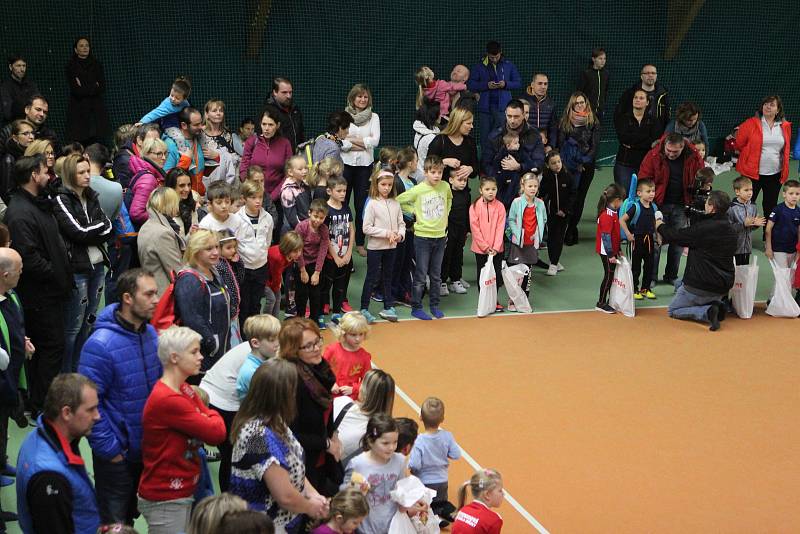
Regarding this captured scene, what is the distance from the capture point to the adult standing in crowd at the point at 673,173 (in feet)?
34.4

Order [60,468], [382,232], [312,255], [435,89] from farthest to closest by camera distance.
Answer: [435,89] < [382,232] < [312,255] < [60,468]

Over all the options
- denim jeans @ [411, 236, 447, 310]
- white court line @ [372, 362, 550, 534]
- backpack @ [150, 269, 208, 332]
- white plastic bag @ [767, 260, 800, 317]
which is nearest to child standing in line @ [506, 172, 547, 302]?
denim jeans @ [411, 236, 447, 310]

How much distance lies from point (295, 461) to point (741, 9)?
1564 centimetres

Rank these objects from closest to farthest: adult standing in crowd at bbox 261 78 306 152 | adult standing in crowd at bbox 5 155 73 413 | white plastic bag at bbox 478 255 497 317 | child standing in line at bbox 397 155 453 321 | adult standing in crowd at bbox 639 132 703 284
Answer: adult standing in crowd at bbox 5 155 73 413 → child standing in line at bbox 397 155 453 321 → white plastic bag at bbox 478 255 497 317 → adult standing in crowd at bbox 261 78 306 152 → adult standing in crowd at bbox 639 132 703 284

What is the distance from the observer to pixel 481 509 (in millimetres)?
4949

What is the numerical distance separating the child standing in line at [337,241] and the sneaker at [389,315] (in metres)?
0.47

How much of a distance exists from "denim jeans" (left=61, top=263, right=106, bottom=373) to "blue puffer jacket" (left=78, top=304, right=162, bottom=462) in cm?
225

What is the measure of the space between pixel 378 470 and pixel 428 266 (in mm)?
4566

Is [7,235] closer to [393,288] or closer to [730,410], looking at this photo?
[393,288]

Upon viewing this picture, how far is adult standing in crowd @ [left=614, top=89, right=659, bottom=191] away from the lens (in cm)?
1150

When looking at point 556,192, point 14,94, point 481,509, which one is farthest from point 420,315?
point 14,94

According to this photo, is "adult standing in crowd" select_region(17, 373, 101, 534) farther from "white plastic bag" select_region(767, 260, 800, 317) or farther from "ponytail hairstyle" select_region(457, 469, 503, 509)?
"white plastic bag" select_region(767, 260, 800, 317)

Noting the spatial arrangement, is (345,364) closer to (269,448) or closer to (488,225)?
(269,448)

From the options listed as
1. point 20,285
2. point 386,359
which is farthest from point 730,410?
point 20,285
